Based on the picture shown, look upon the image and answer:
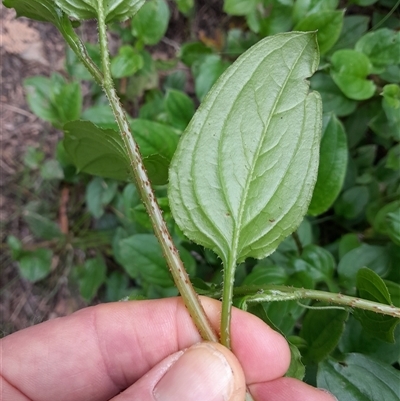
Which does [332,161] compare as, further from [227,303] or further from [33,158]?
[33,158]

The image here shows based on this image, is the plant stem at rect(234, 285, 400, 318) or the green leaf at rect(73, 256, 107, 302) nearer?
the plant stem at rect(234, 285, 400, 318)

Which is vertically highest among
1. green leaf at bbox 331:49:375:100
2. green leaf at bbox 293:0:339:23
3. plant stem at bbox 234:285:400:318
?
green leaf at bbox 293:0:339:23

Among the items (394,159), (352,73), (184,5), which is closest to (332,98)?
(352,73)

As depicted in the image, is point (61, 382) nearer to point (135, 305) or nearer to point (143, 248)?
point (135, 305)

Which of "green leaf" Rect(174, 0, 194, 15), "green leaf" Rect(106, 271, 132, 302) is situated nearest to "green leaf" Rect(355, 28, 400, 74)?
"green leaf" Rect(174, 0, 194, 15)

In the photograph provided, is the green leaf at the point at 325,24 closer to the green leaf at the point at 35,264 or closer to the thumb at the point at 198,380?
the thumb at the point at 198,380

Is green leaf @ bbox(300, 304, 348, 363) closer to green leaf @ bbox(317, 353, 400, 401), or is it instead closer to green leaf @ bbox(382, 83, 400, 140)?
green leaf @ bbox(317, 353, 400, 401)

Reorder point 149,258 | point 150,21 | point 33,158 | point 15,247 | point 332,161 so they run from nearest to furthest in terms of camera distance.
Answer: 1. point 332,161
2. point 149,258
3. point 150,21
4. point 15,247
5. point 33,158
